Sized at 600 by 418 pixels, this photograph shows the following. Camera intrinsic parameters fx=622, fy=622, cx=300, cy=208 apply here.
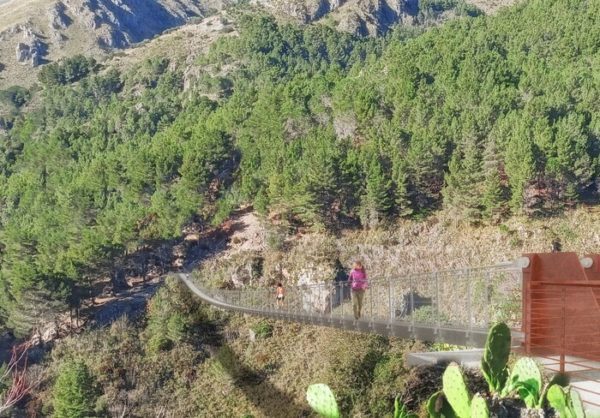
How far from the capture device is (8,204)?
3366cm

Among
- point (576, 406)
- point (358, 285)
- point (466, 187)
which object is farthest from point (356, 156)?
point (576, 406)

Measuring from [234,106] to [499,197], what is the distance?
60.0 ft

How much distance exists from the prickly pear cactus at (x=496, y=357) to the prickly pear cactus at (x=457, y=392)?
42 centimetres

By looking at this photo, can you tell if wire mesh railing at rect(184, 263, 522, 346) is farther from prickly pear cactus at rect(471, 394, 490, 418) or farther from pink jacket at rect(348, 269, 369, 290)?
prickly pear cactus at rect(471, 394, 490, 418)

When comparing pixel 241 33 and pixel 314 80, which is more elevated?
pixel 241 33

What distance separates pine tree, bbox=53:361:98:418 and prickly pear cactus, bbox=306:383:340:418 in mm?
14362

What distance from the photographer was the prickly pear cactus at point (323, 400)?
331 centimetres

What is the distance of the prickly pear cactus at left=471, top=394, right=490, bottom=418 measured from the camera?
3.01m

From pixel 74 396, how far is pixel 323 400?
47.8ft

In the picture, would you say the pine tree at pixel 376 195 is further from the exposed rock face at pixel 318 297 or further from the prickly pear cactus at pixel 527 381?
the prickly pear cactus at pixel 527 381

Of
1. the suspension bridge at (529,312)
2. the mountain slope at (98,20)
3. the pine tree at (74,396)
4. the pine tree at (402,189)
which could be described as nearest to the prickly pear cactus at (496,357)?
the suspension bridge at (529,312)

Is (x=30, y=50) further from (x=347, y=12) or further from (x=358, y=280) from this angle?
(x=358, y=280)

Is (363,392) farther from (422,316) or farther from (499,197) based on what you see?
(499,197)

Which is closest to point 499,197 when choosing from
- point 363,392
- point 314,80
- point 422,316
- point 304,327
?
point 304,327
